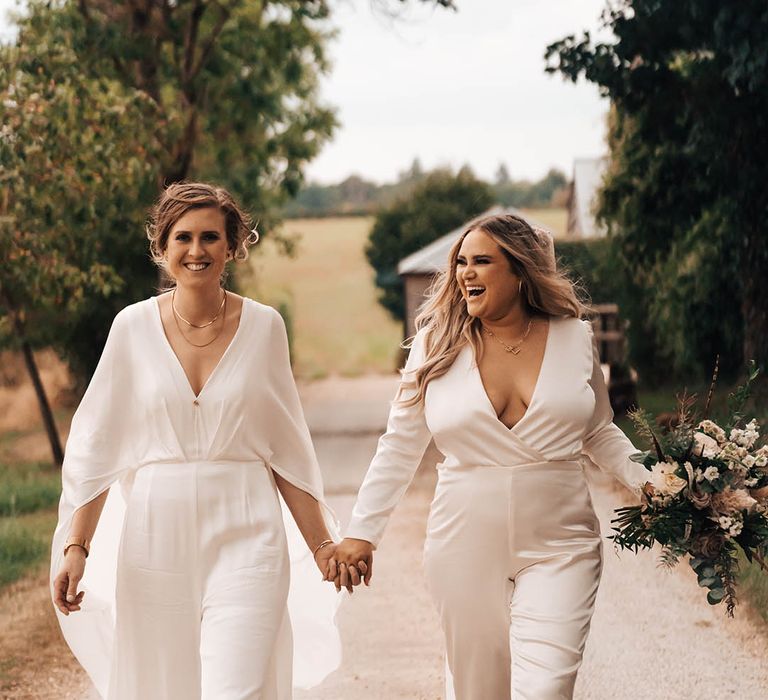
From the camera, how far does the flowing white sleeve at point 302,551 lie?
4562mm

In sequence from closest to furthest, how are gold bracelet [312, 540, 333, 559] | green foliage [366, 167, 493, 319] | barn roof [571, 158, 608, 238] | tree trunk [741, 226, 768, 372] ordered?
1. gold bracelet [312, 540, 333, 559]
2. tree trunk [741, 226, 768, 372]
3. barn roof [571, 158, 608, 238]
4. green foliage [366, 167, 493, 319]

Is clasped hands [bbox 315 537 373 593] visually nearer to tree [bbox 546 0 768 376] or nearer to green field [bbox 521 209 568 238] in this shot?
tree [bbox 546 0 768 376]

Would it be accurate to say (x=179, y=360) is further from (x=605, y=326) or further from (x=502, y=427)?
(x=605, y=326)

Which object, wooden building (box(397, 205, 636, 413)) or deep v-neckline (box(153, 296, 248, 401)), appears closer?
deep v-neckline (box(153, 296, 248, 401))

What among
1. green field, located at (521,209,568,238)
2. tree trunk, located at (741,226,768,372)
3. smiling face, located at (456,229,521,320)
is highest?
smiling face, located at (456,229,521,320)

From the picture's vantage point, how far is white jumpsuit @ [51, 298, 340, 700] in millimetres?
4172

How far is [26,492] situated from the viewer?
522 inches

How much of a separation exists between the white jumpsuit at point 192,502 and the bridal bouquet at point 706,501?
4.08 ft

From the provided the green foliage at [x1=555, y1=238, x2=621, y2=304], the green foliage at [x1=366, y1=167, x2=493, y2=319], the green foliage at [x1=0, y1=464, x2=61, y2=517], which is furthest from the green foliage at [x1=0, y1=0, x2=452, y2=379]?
the green foliage at [x1=366, y1=167, x2=493, y2=319]

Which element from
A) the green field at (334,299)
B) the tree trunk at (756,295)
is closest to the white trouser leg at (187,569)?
the tree trunk at (756,295)

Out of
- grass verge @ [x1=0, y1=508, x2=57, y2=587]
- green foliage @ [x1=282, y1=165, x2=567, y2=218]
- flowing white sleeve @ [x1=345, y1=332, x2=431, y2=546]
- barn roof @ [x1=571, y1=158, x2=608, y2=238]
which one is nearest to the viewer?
flowing white sleeve @ [x1=345, y1=332, x2=431, y2=546]

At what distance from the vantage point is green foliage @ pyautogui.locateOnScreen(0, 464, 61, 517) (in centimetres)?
1270

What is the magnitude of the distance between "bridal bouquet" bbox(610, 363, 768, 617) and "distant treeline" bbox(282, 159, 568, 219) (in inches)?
2380

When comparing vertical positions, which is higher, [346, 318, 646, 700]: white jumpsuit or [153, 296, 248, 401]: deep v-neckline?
[153, 296, 248, 401]: deep v-neckline
